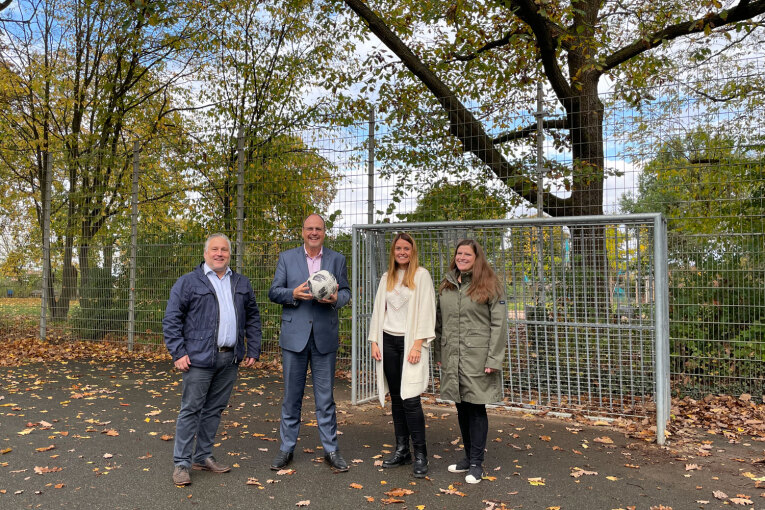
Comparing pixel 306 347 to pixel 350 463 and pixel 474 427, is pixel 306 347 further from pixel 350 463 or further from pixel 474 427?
pixel 474 427

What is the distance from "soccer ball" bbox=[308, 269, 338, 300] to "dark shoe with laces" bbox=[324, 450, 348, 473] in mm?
1235

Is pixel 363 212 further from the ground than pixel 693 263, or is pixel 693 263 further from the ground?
pixel 363 212

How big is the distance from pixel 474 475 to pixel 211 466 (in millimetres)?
1970

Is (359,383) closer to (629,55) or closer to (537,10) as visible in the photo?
(537,10)

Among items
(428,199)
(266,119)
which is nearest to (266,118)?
(266,119)

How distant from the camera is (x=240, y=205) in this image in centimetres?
897

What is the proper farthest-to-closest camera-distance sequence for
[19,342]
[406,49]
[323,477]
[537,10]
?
1. [19,342]
2. [406,49]
3. [537,10]
4. [323,477]

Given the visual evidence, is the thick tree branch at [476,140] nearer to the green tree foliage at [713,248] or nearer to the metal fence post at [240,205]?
the green tree foliage at [713,248]

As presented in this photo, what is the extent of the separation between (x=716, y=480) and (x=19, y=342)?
1163 cm

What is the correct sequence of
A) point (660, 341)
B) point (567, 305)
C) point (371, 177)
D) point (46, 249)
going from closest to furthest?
point (660, 341) < point (567, 305) < point (371, 177) < point (46, 249)

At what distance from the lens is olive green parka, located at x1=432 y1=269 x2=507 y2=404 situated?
4238 millimetres

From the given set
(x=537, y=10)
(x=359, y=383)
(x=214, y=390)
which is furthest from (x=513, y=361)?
(x=537, y=10)

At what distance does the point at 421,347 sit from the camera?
4.38 m

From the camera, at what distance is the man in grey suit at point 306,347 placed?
452 cm
